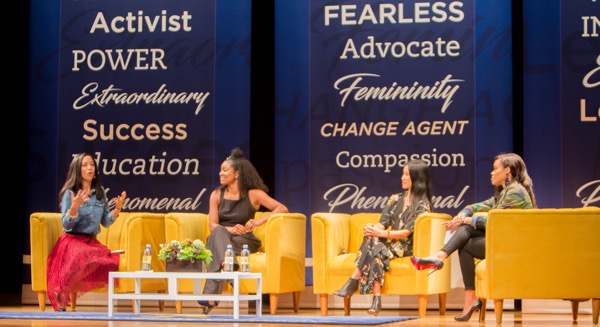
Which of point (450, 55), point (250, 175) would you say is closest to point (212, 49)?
point (250, 175)

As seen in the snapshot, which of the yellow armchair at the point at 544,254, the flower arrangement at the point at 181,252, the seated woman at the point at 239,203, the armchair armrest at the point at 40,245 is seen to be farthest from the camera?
the seated woman at the point at 239,203

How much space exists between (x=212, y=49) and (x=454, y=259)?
9.31ft

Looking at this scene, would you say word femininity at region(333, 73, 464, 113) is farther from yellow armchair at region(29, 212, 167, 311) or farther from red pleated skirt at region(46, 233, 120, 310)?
red pleated skirt at region(46, 233, 120, 310)

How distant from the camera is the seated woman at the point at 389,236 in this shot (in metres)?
6.95

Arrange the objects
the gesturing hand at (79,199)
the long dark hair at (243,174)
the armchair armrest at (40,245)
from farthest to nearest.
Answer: the long dark hair at (243,174) → the armchair armrest at (40,245) → the gesturing hand at (79,199)

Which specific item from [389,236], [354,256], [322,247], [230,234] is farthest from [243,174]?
[389,236]

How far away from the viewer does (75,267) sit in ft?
23.7

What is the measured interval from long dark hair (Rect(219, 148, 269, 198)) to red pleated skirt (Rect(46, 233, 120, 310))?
1.13 meters

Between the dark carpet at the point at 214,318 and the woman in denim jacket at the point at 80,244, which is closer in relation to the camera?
the dark carpet at the point at 214,318

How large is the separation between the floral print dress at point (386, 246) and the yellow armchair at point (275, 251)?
0.59 meters

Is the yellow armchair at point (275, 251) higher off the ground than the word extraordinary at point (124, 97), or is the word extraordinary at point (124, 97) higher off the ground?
the word extraordinary at point (124, 97)

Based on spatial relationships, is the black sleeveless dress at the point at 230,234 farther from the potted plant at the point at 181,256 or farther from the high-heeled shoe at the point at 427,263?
the high-heeled shoe at the point at 427,263

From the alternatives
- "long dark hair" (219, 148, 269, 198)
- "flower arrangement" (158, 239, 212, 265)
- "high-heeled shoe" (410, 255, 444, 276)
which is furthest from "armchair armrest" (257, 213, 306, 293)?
"high-heeled shoe" (410, 255, 444, 276)

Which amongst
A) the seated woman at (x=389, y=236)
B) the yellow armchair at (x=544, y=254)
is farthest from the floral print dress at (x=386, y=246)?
the yellow armchair at (x=544, y=254)
